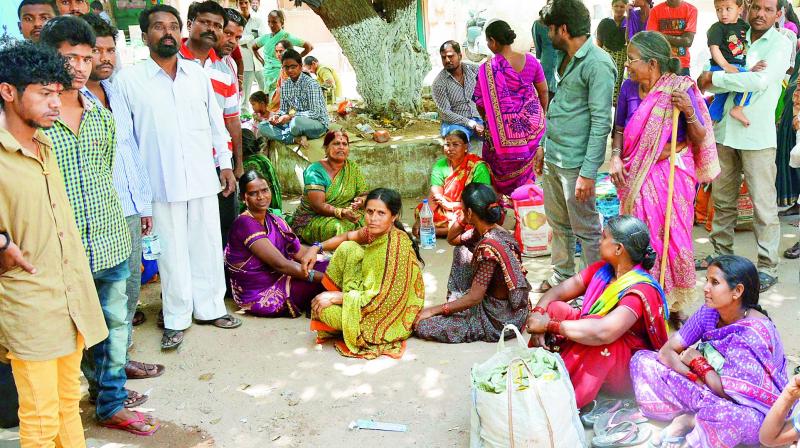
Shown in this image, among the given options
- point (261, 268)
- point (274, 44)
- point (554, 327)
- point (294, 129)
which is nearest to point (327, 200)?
point (261, 268)

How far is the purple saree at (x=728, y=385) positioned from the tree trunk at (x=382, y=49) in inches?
236

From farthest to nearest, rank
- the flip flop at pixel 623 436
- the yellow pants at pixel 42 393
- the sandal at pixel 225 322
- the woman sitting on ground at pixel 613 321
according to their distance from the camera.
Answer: the sandal at pixel 225 322 → the woman sitting on ground at pixel 613 321 → the flip flop at pixel 623 436 → the yellow pants at pixel 42 393

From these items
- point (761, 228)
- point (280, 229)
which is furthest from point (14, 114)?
point (761, 228)

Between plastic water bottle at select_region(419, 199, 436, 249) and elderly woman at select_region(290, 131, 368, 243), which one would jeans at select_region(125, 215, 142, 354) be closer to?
elderly woman at select_region(290, 131, 368, 243)

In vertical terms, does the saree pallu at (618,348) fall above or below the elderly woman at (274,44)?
below

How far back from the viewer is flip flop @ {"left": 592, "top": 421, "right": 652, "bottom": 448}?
119 inches

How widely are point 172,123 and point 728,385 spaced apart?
10.8 feet

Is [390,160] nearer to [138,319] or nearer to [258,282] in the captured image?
[258,282]

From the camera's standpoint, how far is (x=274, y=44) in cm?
1013

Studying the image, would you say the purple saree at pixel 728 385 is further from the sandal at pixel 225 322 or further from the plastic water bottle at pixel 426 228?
the plastic water bottle at pixel 426 228

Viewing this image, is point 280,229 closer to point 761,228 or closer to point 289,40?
point 761,228

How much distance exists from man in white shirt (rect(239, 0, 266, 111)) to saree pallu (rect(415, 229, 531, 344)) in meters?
6.83

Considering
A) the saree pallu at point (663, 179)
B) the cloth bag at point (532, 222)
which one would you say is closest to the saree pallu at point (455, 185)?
the cloth bag at point (532, 222)

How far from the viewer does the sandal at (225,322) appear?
15.2 feet
